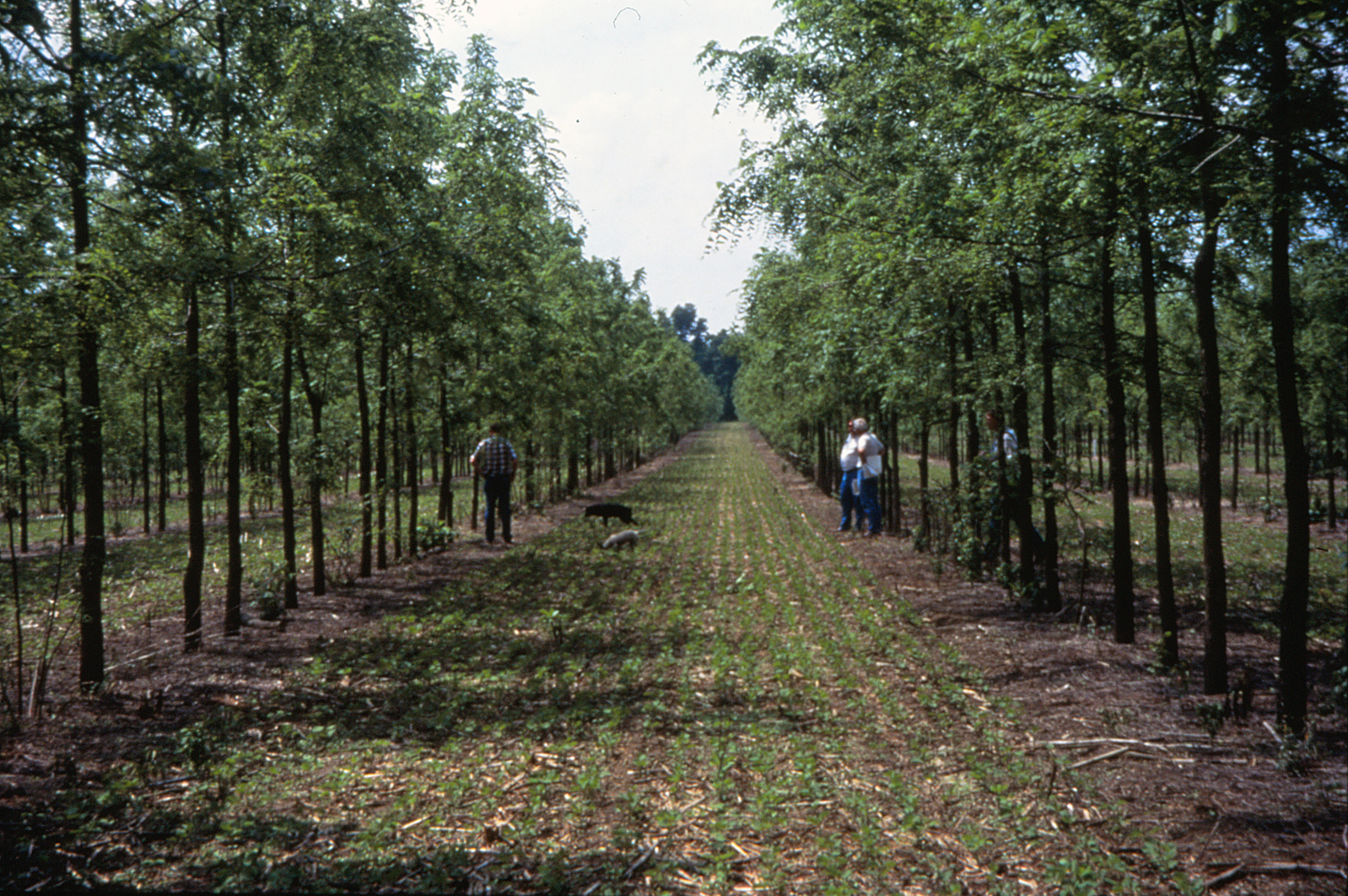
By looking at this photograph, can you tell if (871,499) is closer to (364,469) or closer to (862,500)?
(862,500)

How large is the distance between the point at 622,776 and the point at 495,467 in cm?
1110

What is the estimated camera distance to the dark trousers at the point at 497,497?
16109mm

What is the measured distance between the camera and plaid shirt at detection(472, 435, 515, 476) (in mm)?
15969

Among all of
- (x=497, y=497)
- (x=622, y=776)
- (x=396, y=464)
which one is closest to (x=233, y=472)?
(x=396, y=464)

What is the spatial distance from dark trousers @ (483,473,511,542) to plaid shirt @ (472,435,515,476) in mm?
109

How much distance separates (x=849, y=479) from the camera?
57.2 feet

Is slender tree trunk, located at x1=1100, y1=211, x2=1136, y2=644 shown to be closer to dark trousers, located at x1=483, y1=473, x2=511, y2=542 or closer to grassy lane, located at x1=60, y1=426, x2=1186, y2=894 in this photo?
grassy lane, located at x1=60, y1=426, x2=1186, y2=894

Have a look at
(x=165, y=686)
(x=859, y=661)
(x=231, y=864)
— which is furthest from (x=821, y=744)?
(x=165, y=686)

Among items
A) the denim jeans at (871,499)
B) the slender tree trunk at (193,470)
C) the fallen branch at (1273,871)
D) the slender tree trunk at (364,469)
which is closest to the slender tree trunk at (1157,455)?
the fallen branch at (1273,871)

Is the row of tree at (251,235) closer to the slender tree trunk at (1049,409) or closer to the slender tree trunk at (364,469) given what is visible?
the slender tree trunk at (364,469)

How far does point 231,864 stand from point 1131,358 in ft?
24.8

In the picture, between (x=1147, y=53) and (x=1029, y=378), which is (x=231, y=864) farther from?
(x=1029, y=378)

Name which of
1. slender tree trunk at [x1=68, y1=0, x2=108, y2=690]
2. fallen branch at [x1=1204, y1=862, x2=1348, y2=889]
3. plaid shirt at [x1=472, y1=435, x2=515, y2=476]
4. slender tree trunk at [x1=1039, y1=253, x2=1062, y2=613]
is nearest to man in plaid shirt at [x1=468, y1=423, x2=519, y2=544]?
plaid shirt at [x1=472, y1=435, x2=515, y2=476]

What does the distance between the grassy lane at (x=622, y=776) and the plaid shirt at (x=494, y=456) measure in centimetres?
640
